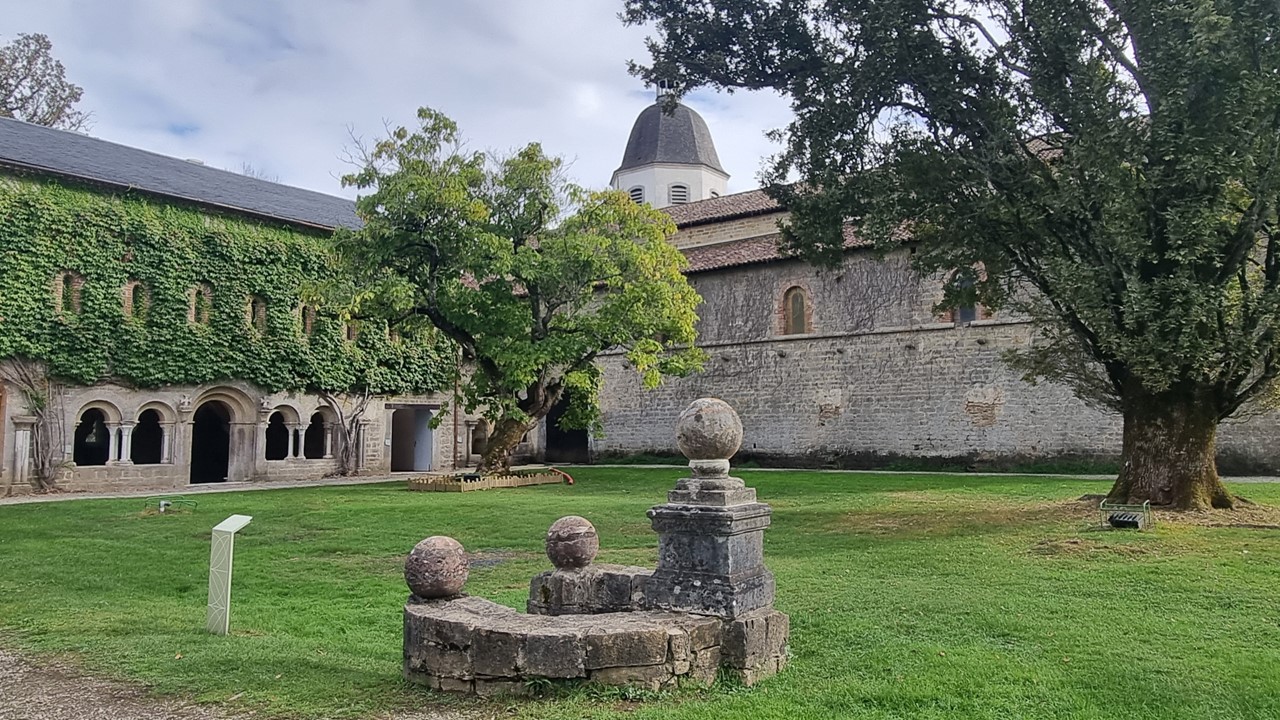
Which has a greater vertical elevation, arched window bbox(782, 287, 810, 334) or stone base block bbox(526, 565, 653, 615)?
arched window bbox(782, 287, 810, 334)

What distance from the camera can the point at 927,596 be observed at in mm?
7223

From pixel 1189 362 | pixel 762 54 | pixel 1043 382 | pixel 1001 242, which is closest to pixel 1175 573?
pixel 1189 362

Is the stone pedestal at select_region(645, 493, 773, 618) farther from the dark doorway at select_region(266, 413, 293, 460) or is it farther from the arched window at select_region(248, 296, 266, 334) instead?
the dark doorway at select_region(266, 413, 293, 460)

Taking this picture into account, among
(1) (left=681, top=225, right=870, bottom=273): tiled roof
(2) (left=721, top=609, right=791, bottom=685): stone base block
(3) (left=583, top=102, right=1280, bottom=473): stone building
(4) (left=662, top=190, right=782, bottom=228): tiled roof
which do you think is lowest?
(2) (left=721, top=609, right=791, bottom=685): stone base block

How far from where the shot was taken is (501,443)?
65.0 ft

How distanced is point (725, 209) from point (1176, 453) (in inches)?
765

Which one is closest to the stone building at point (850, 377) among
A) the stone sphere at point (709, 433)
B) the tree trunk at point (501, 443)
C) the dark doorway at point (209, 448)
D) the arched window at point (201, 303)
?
the tree trunk at point (501, 443)

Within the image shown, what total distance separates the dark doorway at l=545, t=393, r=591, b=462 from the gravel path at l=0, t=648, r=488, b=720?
2482 cm

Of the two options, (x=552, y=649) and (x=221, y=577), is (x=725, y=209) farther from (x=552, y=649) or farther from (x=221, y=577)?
(x=552, y=649)

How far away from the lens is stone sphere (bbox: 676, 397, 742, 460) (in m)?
5.25

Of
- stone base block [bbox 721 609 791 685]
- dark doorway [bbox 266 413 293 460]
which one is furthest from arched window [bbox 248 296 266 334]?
stone base block [bbox 721 609 791 685]

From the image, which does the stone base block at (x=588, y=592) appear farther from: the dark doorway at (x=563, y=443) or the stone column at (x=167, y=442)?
the dark doorway at (x=563, y=443)

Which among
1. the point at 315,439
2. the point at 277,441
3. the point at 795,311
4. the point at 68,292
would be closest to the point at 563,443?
the point at 315,439

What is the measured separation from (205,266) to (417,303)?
22.8 ft
